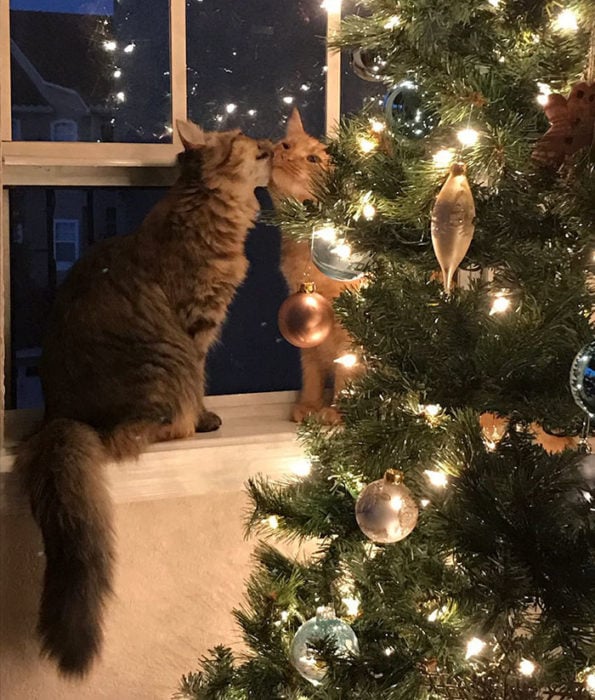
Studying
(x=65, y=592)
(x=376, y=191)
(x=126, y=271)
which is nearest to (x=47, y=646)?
(x=65, y=592)

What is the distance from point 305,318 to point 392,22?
58 centimetres

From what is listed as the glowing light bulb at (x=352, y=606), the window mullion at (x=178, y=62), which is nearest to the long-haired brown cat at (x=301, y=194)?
the window mullion at (x=178, y=62)

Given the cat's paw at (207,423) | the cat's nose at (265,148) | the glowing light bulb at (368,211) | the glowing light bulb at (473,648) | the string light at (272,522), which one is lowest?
the glowing light bulb at (473,648)

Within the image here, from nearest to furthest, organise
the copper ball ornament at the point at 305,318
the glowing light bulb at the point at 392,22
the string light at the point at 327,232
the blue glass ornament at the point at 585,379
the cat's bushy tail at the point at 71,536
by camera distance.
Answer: the blue glass ornament at the point at 585,379 → the glowing light bulb at the point at 392,22 → the string light at the point at 327,232 → the cat's bushy tail at the point at 71,536 → the copper ball ornament at the point at 305,318

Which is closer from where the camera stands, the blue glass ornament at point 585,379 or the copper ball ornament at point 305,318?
the blue glass ornament at point 585,379

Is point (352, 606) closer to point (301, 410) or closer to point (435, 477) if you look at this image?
point (435, 477)

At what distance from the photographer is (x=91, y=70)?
1738 mm

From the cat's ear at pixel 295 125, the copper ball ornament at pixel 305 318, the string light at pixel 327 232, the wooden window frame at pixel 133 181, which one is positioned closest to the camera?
the string light at pixel 327 232

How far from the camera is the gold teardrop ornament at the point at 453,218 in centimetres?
100

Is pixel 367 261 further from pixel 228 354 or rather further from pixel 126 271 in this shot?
pixel 228 354

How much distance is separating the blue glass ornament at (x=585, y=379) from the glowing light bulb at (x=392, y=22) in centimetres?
50

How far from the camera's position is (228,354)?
76.7 inches

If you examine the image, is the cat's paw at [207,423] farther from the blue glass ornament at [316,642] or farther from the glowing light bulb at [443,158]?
the glowing light bulb at [443,158]

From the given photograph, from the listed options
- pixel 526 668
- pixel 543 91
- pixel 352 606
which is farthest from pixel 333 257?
pixel 526 668
